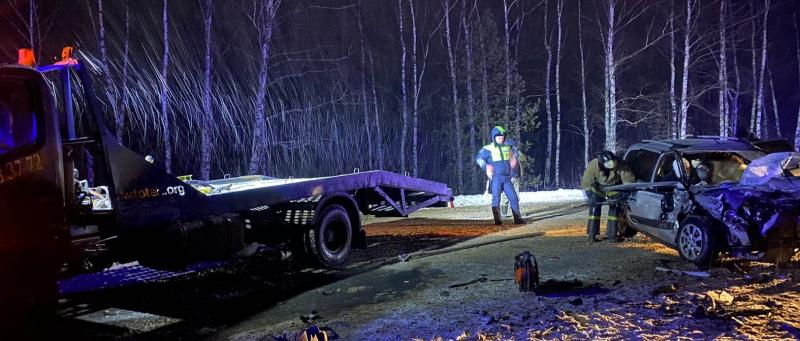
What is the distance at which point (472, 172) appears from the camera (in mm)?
29484

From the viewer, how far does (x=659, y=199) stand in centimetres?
727

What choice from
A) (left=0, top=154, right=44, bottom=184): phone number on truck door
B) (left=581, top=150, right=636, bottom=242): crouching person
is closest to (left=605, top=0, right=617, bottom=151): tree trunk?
(left=581, top=150, right=636, bottom=242): crouching person

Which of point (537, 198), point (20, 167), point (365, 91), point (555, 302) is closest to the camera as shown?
point (20, 167)

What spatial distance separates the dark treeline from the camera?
1928 cm

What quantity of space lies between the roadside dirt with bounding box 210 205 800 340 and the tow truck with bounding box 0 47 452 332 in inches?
47.1

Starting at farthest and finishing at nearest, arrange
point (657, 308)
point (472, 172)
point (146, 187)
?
point (472, 172), point (146, 187), point (657, 308)

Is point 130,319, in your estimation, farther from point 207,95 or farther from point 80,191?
point 207,95

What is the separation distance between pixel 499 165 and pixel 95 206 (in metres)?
7.58

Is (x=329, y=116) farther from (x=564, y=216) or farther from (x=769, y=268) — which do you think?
(x=769, y=268)

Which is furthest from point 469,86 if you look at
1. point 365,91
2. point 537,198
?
point 537,198

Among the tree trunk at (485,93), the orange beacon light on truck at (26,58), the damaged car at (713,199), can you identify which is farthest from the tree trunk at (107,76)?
the tree trunk at (485,93)

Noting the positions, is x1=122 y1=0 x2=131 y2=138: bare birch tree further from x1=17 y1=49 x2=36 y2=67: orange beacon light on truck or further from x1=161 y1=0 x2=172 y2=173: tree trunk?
x1=17 y1=49 x2=36 y2=67: orange beacon light on truck

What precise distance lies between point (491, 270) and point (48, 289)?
15.6 feet

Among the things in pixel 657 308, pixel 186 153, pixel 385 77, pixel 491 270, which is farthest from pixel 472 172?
pixel 657 308
